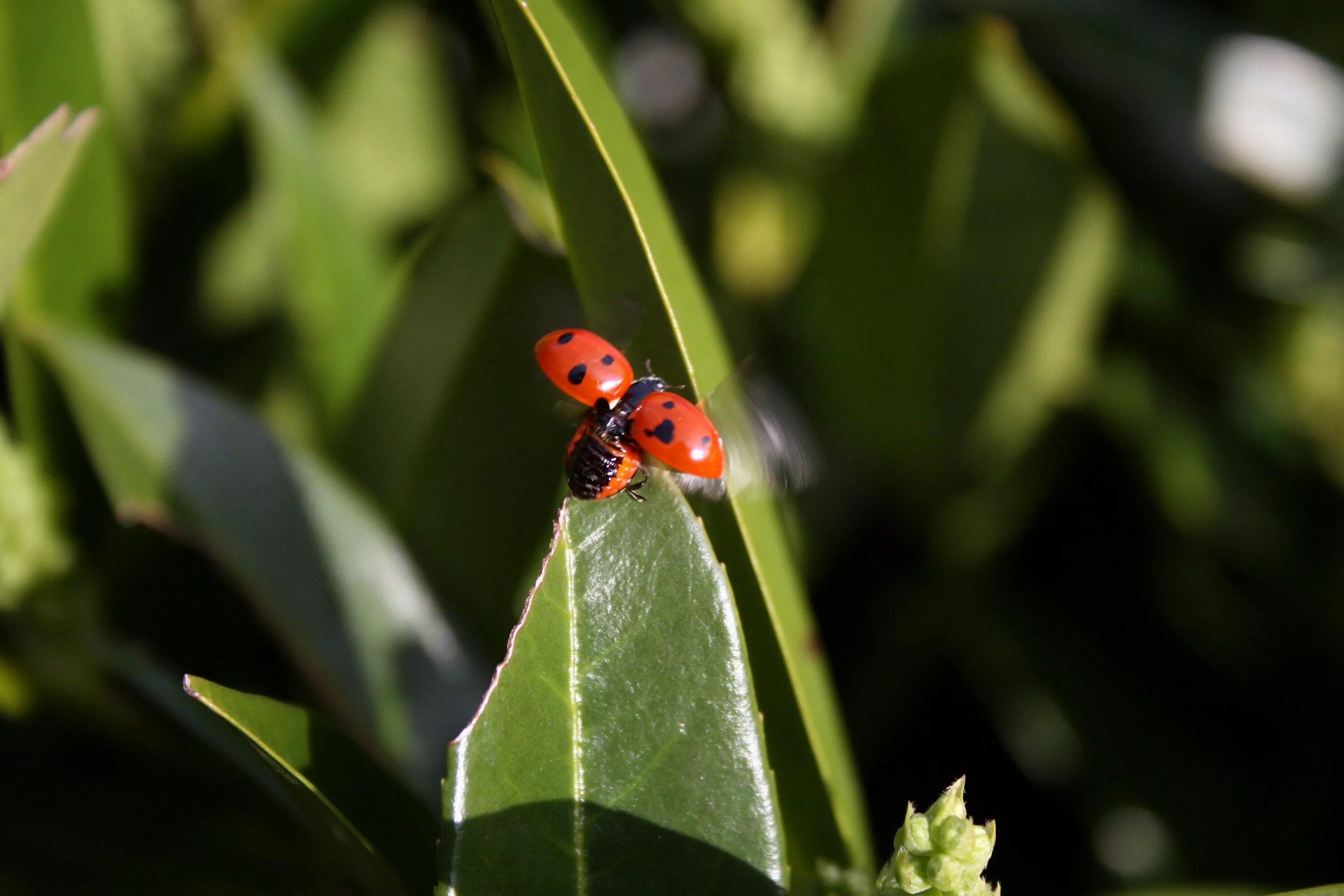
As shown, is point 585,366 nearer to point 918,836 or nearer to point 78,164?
point 918,836

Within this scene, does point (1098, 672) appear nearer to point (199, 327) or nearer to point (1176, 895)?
point (1176, 895)

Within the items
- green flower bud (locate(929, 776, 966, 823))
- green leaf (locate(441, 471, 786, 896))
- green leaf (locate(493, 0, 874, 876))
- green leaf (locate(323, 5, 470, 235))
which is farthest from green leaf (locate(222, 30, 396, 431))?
green flower bud (locate(929, 776, 966, 823))

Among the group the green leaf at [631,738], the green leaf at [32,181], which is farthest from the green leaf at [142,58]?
the green leaf at [631,738]

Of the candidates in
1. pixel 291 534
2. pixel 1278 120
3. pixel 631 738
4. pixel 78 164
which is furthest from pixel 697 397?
pixel 1278 120

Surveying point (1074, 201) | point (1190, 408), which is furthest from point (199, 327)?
point (1190, 408)

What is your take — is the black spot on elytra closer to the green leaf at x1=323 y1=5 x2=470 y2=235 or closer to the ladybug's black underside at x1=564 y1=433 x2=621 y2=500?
the ladybug's black underside at x1=564 y1=433 x2=621 y2=500

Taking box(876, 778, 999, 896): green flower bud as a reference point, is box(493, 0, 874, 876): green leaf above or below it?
above
